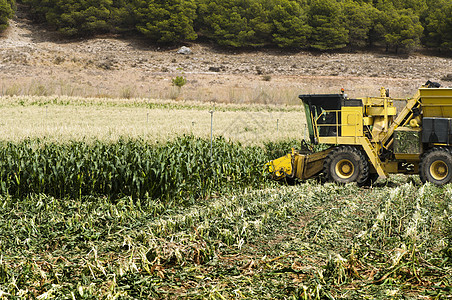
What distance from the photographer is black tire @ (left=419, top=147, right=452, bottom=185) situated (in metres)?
11.3

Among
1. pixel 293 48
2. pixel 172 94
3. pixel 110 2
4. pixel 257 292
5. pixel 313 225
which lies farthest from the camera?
pixel 110 2

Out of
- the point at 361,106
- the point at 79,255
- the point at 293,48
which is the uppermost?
the point at 293,48

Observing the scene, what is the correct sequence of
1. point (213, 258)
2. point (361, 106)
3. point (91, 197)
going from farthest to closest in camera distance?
1. point (361, 106)
2. point (91, 197)
3. point (213, 258)

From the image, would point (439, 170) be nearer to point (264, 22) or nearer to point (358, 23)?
point (358, 23)

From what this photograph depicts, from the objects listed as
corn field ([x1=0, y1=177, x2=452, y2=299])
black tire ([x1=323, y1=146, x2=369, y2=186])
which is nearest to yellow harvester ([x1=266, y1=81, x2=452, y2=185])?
black tire ([x1=323, y1=146, x2=369, y2=186])

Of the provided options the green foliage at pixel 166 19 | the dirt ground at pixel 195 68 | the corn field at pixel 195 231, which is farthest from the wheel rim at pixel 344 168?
the green foliage at pixel 166 19

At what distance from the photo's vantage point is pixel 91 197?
9562 mm

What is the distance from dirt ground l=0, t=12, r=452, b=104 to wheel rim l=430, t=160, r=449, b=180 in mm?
28845

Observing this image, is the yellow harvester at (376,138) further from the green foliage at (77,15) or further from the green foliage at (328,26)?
the green foliage at (77,15)

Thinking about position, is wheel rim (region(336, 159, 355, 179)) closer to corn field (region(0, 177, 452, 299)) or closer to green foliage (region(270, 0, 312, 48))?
corn field (region(0, 177, 452, 299))

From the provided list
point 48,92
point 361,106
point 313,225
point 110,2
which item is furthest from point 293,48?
point 313,225

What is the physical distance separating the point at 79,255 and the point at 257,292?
99.7 inches

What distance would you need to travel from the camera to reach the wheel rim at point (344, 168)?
12.2m

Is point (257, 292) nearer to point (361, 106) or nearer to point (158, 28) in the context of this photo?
point (361, 106)
